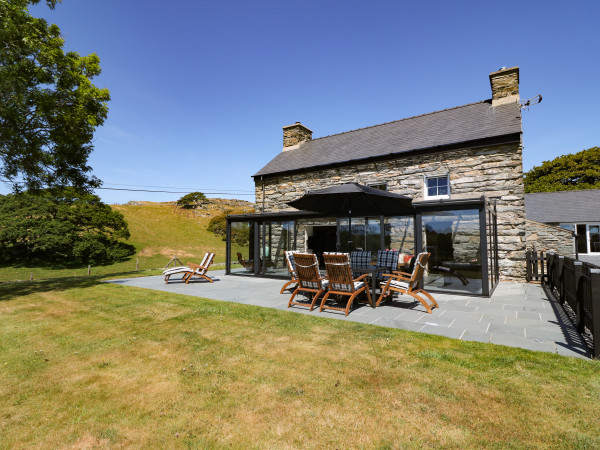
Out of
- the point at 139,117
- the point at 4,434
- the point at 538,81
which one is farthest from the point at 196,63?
the point at 538,81

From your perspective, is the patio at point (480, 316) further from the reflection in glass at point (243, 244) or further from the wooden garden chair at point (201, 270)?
the reflection in glass at point (243, 244)

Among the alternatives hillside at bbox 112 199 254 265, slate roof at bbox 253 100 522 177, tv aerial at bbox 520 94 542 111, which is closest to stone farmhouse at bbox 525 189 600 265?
tv aerial at bbox 520 94 542 111

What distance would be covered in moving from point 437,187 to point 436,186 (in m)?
0.06

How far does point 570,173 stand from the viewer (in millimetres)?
34562

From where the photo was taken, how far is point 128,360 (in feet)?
11.0

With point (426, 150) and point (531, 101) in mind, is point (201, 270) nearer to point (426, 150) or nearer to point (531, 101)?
point (426, 150)

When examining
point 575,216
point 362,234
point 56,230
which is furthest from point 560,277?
point 56,230

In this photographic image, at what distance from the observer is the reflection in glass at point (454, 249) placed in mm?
7777

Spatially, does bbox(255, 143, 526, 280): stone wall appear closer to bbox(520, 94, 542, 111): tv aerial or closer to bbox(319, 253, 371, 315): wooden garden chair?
bbox(520, 94, 542, 111): tv aerial

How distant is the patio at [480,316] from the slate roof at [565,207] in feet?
55.5

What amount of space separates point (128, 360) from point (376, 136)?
14.1 metres

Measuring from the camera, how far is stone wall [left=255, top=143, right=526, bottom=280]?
30.8ft

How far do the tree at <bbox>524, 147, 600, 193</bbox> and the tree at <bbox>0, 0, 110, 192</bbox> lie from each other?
4584 cm

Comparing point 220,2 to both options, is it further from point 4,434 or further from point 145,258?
point 145,258
